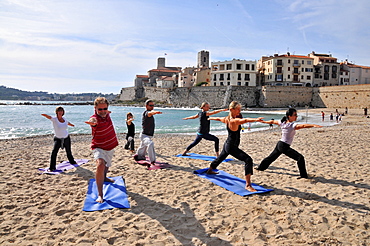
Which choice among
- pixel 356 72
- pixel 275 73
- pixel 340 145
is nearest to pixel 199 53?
pixel 275 73

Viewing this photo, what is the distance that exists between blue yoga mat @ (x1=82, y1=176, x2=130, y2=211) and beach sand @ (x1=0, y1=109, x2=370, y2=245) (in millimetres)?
119

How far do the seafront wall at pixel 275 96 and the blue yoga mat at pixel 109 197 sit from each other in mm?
45625

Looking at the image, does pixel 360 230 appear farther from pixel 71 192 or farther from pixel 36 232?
pixel 71 192

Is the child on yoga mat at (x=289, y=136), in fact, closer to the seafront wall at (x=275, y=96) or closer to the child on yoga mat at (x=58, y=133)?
the child on yoga mat at (x=58, y=133)

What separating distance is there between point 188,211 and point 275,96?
2044 inches

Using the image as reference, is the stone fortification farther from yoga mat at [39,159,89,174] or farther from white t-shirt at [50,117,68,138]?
white t-shirt at [50,117,68,138]

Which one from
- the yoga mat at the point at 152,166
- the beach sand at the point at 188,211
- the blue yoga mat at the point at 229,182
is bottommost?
the beach sand at the point at 188,211

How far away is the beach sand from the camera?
11.0 ft

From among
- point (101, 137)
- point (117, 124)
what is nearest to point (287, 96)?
point (117, 124)

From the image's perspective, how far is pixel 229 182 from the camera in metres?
5.47

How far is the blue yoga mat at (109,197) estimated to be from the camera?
14.0 feet

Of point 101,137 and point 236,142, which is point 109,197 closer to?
point 101,137

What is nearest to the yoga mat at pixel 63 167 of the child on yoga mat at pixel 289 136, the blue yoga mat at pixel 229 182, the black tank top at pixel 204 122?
the blue yoga mat at pixel 229 182

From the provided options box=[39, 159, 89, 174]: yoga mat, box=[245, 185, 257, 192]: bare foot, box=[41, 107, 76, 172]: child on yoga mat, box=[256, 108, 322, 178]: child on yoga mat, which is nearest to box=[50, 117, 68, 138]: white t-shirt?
box=[41, 107, 76, 172]: child on yoga mat
